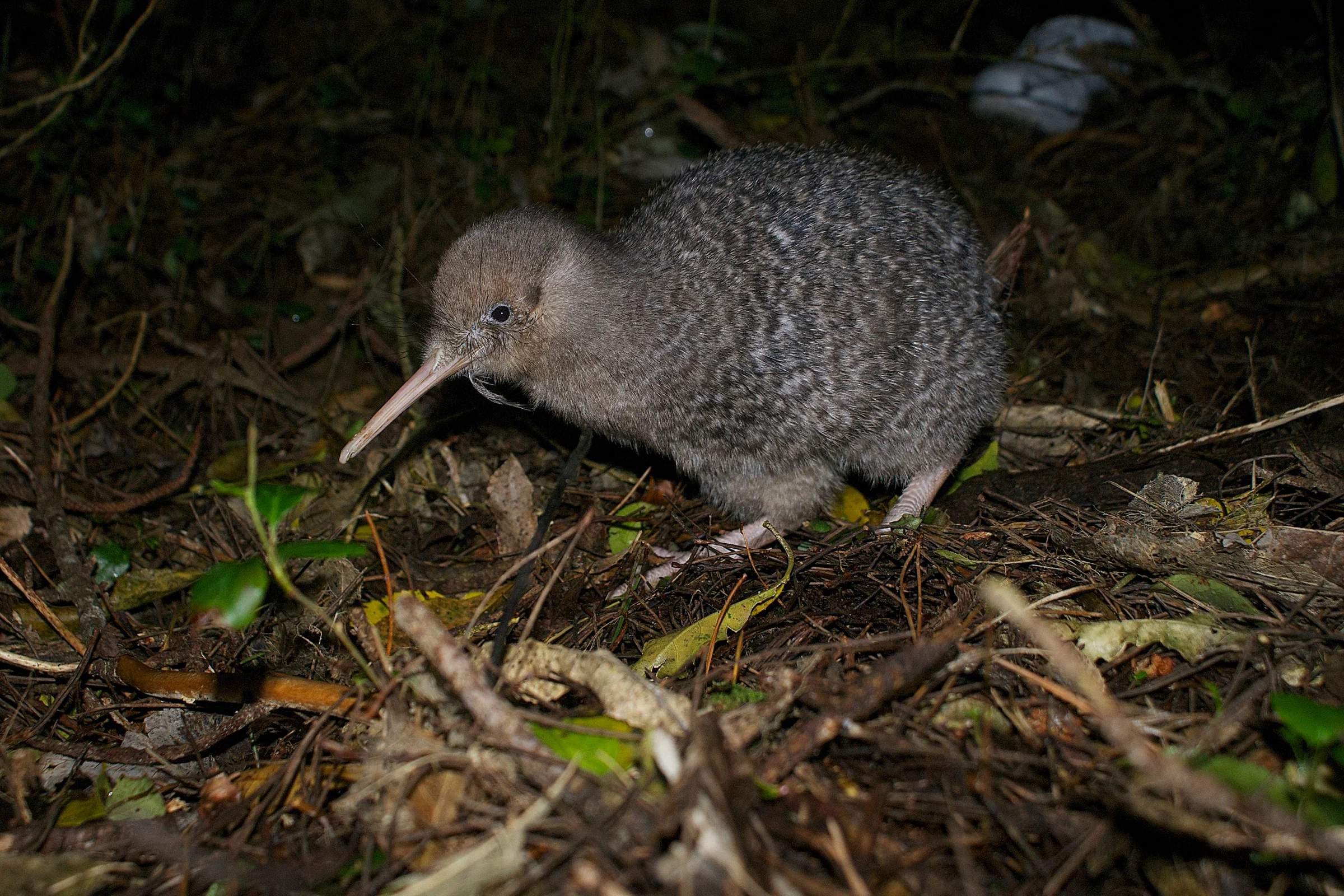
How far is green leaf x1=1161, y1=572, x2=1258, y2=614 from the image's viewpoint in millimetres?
2795

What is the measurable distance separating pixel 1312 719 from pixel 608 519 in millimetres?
2468

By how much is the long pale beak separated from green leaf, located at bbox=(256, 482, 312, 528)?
1.17 m

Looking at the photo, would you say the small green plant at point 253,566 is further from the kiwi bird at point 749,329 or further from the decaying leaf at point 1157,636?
the decaying leaf at point 1157,636

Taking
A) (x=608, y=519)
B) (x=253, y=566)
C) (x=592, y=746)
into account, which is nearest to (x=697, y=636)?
(x=592, y=746)

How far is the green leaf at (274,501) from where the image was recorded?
215 cm

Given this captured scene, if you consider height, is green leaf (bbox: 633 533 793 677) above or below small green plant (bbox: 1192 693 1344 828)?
below

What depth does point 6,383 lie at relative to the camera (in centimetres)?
458

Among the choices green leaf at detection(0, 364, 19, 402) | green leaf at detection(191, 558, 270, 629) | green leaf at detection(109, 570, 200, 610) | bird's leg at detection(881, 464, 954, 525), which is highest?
green leaf at detection(191, 558, 270, 629)

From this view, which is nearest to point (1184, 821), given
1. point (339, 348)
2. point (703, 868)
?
point (703, 868)

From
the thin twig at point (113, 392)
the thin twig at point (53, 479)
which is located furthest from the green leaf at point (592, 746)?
the thin twig at point (113, 392)

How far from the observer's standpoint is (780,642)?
117 inches

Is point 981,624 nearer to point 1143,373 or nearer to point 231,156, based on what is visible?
point 1143,373

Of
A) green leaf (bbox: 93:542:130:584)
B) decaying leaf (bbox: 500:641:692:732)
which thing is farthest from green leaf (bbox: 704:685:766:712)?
green leaf (bbox: 93:542:130:584)

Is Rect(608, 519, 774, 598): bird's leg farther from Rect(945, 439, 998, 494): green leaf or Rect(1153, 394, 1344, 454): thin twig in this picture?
Rect(1153, 394, 1344, 454): thin twig
